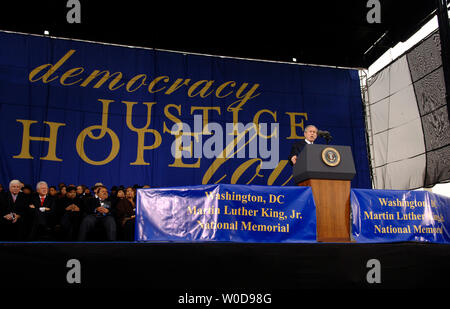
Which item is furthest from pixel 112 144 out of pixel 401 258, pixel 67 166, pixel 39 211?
pixel 401 258

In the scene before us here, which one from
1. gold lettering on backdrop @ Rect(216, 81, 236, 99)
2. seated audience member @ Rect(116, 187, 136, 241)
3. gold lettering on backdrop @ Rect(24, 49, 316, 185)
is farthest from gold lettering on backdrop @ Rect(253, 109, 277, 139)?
seated audience member @ Rect(116, 187, 136, 241)

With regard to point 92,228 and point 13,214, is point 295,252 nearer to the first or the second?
point 92,228

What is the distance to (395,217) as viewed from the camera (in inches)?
133

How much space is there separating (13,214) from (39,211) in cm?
30

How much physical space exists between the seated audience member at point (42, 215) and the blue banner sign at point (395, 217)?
12.7ft

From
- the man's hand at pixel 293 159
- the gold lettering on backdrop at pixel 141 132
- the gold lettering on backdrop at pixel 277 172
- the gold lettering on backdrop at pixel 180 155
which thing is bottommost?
the man's hand at pixel 293 159

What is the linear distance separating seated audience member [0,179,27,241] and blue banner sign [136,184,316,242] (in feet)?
8.14

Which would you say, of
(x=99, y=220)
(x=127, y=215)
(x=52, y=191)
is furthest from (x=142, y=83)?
(x=99, y=220)

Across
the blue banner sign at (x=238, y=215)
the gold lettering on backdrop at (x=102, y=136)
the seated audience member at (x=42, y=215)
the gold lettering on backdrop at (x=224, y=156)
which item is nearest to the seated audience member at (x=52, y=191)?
the gold lettering on backdrop at (x=102, y=136)

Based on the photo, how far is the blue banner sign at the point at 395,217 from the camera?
3230 mm

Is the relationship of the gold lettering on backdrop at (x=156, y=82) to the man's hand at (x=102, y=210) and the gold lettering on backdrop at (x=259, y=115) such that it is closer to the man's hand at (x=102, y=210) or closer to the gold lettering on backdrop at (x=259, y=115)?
the gold lettering on backdrop at (x=259, y=115)

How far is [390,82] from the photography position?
824 centimetres

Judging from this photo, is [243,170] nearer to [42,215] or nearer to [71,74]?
[71,74]

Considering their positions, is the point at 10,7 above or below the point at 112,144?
above
